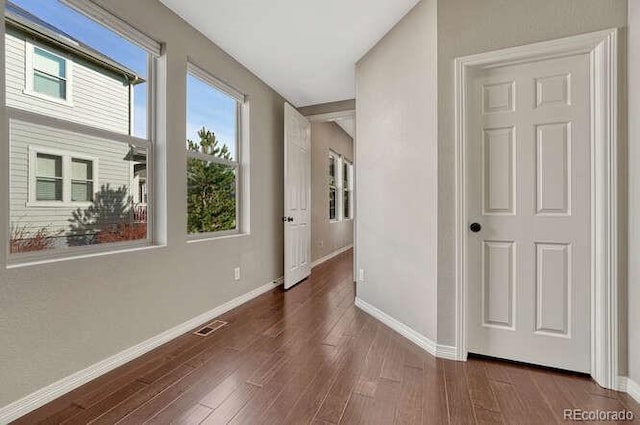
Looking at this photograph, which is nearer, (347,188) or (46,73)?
(46,73)

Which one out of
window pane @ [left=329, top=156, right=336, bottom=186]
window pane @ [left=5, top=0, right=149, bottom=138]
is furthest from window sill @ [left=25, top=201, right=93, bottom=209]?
window pane @ [left=329, top=156, right=336, bottom=186]

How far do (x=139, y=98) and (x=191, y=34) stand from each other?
77 centimetres

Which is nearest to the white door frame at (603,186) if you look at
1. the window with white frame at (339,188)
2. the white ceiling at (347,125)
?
the white ceiling at (347,125)

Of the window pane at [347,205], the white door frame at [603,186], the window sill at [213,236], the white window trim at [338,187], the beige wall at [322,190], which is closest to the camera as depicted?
the white door frame at [603,186]

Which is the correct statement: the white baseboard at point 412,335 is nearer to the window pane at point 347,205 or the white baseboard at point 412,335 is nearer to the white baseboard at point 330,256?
the white baseboard at point 330,256

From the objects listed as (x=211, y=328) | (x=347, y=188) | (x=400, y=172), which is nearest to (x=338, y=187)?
(x=347, y=188)

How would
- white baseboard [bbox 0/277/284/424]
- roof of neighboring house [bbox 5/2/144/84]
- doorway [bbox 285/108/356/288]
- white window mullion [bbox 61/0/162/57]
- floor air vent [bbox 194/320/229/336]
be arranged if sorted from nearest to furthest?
white baseboard [bbox 0/277/284/424] < roof of neighboring house [bbox 5/2/144/84] < white window mullion [bbox 61/0/162/57] < floor air vent [bbox 194/320/229/336] < doorway [bbox 285/108/356/288]

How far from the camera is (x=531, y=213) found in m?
1.88

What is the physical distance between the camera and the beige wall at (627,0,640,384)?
159cm

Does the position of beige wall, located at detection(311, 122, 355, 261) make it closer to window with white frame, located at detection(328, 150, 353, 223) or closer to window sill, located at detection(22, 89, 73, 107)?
window with white frame, located at detection(328, 150, 353, 223)

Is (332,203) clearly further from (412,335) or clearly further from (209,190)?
(412,335)

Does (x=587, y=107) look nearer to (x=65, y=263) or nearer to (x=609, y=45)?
(x=609, y=45)

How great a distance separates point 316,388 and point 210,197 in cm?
200

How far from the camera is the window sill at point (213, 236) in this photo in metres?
2.65
